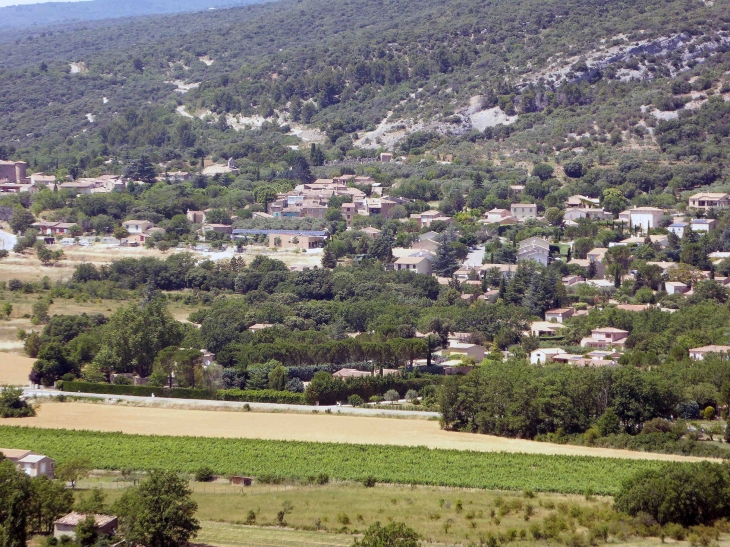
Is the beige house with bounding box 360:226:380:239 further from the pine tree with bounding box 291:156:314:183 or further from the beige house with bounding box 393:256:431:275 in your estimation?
the pine tree with bounding box 291:156:314:183

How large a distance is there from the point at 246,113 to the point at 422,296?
56.5m

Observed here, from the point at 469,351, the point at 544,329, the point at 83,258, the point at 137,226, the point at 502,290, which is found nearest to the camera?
the point at 469,351

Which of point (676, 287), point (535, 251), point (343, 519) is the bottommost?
point (343, 519)

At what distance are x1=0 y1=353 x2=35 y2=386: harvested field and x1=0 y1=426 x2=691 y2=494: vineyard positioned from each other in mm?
8300

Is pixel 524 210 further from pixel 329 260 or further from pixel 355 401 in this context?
pixel 355 401

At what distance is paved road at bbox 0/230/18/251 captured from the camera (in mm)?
70375

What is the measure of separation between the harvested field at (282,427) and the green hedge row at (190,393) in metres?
1.28

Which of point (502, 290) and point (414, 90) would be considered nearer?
point (502, 290)

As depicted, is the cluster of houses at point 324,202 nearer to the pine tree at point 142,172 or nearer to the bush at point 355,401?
the pine tree at point 142,172

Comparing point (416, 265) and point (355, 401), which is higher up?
point (416, 265)

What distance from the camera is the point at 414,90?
110375 mm

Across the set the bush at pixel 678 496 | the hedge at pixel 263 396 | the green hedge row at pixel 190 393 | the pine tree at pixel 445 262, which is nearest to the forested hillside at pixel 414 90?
the pine tree at pixel 445 262

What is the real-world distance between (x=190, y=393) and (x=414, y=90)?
69.0 m

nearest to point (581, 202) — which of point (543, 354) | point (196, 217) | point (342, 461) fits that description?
point (196, 217)
